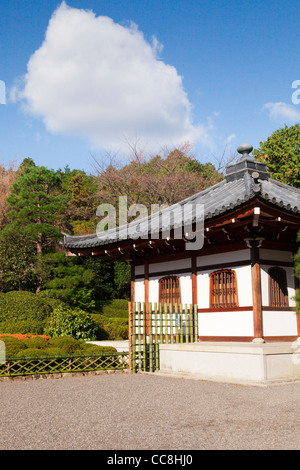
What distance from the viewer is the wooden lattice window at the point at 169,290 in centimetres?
1445

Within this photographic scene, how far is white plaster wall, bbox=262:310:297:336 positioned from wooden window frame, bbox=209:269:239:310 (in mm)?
914

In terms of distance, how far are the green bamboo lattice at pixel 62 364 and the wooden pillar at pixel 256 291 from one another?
380cm

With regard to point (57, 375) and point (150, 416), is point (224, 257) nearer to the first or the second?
point (57, 375)

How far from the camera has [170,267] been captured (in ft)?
48.2

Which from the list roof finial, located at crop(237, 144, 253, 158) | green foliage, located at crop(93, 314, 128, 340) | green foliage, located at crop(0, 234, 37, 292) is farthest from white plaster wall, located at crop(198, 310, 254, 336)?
green foliage, located at crop(0, 234, 37, 292)

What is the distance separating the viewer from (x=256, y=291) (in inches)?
462

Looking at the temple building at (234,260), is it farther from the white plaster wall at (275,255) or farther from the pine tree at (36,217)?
the pine tree at (36,217)

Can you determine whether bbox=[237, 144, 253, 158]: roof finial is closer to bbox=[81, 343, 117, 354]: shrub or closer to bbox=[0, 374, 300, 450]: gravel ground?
bbox=[81, 343, 117, 354]: shrub

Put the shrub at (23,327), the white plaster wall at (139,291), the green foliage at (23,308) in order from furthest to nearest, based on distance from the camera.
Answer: the green foliage at (23,308), the shrub at (23,327), the white plaster wall at (139,291)

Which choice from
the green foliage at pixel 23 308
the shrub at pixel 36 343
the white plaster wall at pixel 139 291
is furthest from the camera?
the green foliage at pixel 23 308

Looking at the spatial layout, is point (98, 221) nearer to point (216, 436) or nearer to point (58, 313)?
point (58, 313)

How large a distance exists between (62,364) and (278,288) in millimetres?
6350

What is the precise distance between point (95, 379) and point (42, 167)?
1744 centimetres

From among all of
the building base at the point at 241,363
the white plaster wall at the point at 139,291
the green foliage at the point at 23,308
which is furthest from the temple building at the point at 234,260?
the green foliage at the point at 23,308
